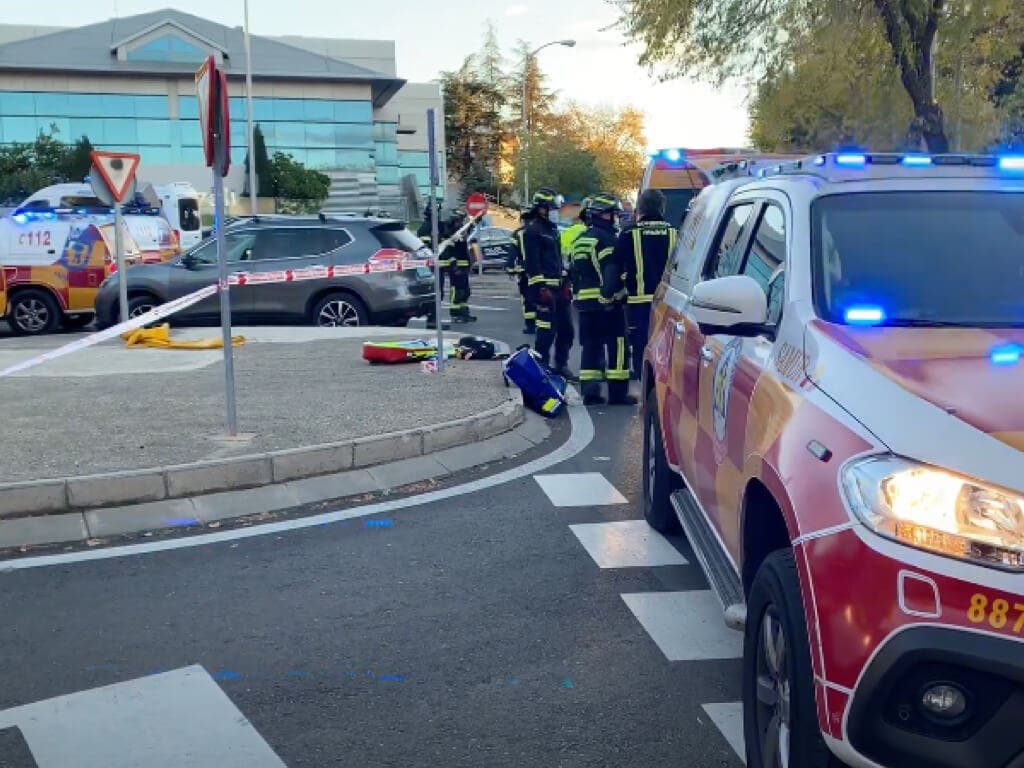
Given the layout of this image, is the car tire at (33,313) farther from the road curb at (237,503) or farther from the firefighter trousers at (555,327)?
the road curb at (237,503)

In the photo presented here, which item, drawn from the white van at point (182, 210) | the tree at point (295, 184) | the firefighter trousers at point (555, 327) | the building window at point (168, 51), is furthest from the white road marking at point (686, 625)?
the building window at point (168, 51)

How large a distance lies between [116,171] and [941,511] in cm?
1289

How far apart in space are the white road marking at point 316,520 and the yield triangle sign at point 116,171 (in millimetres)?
7817

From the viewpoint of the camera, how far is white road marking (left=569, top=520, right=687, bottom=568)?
5.58 meters

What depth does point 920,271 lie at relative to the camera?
371cm

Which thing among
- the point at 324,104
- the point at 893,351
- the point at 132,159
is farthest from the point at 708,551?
the point at 324,104

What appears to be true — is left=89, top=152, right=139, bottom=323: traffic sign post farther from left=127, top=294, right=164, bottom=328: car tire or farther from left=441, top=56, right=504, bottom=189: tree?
left=441, top=56, right=504, bottom=189: tree

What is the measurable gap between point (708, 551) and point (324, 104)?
6161 centimetres

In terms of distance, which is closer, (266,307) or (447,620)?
(447,620)

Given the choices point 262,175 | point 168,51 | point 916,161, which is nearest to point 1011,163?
point 916,161

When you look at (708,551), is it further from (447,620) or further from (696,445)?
(447,620)

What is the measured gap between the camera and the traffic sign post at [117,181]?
533 inches

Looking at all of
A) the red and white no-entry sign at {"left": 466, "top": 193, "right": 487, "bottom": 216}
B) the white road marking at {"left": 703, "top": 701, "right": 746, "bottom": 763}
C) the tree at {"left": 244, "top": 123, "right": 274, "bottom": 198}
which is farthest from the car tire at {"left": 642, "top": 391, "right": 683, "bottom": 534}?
the tree at {"left": 244, "top": 123, "right": 274, "bottom": 198}

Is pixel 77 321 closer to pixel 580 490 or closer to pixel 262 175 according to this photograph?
pixel 580 490
